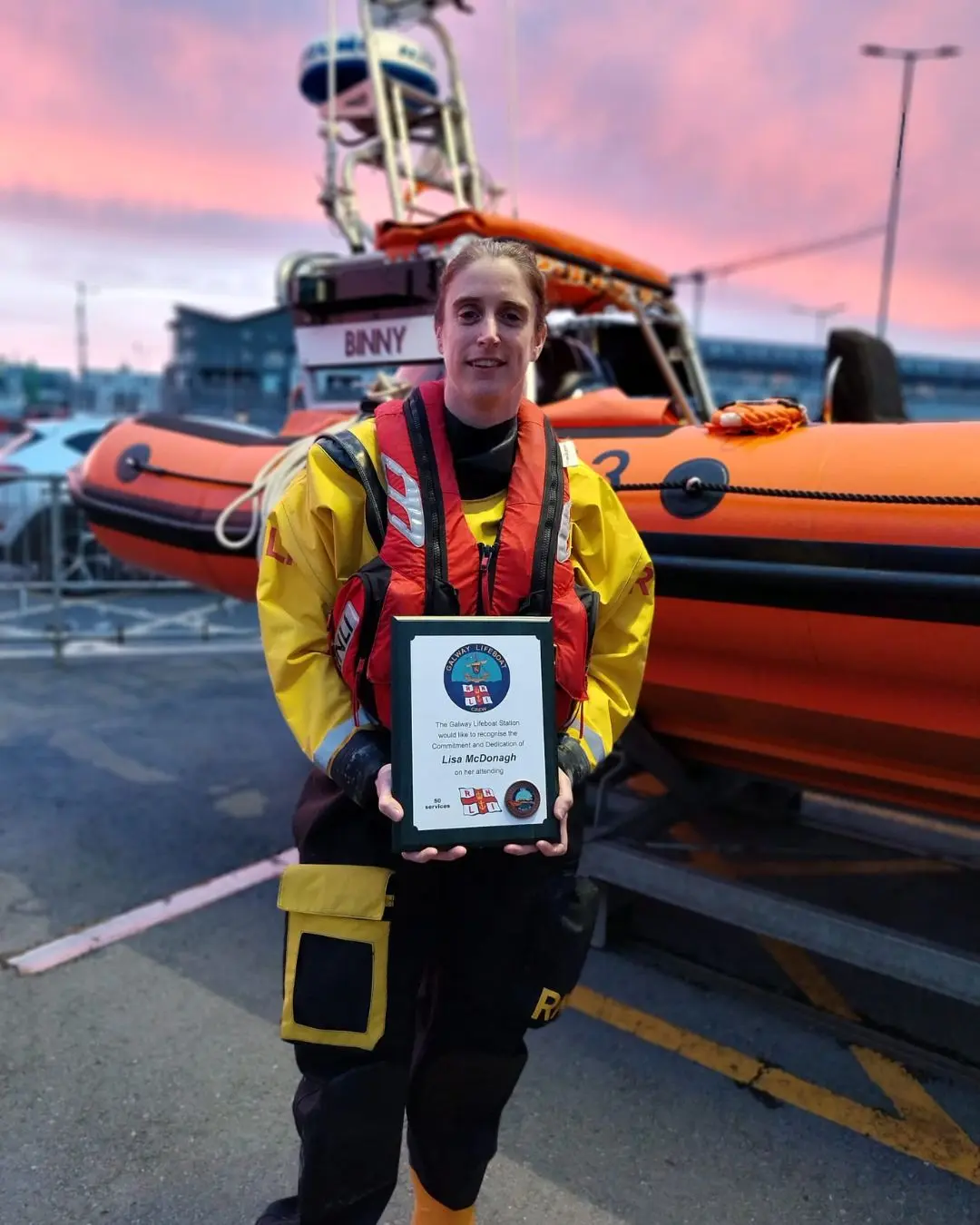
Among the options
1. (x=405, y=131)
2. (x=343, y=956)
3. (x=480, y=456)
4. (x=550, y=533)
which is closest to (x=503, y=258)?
(x=480, y=456)

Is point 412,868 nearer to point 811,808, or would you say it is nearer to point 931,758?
point 931,758

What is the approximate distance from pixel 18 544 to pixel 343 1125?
25.1 ft

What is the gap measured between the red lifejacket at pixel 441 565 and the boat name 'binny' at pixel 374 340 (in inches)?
93.4

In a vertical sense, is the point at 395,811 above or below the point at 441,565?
below

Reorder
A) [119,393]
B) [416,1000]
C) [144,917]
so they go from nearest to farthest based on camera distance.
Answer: [416,1000] < [144,917] < [119,393]

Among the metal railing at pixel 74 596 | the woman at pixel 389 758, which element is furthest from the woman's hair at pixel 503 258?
the metal railing at pixel 74 596

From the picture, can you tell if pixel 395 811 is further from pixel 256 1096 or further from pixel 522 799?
pixel 256 1096

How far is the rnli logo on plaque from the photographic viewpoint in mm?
1354

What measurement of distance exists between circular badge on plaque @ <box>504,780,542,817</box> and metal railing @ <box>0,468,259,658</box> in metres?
4.99

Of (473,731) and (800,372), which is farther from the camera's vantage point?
(800,372)

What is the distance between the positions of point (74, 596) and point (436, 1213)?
747 cm

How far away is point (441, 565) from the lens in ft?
4.70

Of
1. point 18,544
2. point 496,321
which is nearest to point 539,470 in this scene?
point 496,321

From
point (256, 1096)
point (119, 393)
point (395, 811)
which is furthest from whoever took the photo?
point (119, 393)
